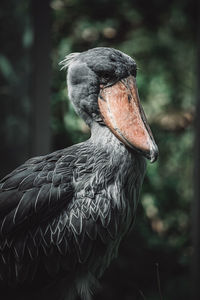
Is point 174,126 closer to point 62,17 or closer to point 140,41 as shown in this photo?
→ point 140,41

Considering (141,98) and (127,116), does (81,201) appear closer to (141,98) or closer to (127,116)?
(127,116)

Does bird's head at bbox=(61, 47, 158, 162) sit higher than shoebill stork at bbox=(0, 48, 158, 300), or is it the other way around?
bird's head at bbox=(61, 47, 158, 162)

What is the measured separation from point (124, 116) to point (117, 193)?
0.14m

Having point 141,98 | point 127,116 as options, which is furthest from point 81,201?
point 141,98

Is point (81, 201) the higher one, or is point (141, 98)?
point (141, 98)

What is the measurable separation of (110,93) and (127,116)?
0.20 ft

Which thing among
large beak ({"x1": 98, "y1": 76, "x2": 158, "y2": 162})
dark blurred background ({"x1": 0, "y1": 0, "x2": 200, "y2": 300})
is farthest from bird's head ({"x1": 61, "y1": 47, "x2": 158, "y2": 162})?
dark blurred background ({"x1": 0, "y1": 0, "x2": 200, "y2": 300})

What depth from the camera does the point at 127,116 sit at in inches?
29.0

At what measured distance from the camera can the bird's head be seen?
2.38ft

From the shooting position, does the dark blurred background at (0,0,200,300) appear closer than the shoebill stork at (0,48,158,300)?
No

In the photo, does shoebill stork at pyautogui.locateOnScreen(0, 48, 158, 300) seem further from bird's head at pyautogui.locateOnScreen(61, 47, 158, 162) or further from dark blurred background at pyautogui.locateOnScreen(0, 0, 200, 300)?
dark blurred background at pyautogui.locateOnScreen(0, 0, 200, 300)

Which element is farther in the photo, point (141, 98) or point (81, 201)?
point (141, 98)

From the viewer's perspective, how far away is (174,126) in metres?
1.81

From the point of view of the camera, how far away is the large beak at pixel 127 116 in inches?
27.8
